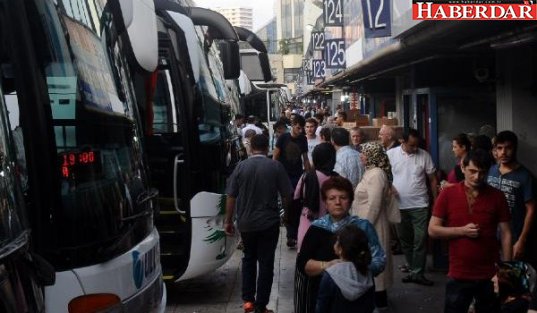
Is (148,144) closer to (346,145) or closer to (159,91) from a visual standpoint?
(159,91)

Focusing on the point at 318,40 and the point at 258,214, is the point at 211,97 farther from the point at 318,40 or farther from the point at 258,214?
the point at 318,40

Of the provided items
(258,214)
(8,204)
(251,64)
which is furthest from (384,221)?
(251,64)

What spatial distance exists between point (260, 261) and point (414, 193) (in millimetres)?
1967

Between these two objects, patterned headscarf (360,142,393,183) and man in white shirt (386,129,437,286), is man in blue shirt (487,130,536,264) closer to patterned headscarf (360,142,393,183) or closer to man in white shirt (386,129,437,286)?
patterned headscarf (360,142,393,183)

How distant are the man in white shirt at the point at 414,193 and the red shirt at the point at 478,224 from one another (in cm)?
295

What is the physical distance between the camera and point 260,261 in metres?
7.35

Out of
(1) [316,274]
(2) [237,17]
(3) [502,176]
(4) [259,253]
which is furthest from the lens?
(2) [237,17]

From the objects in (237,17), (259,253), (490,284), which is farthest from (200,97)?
(237,17)

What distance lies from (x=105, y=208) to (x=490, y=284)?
2.67m

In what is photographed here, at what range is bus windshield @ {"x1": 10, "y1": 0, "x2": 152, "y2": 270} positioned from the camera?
4059 millimetres

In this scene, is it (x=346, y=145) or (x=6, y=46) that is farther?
(x=346, y=145)

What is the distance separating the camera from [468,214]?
17.5 ft

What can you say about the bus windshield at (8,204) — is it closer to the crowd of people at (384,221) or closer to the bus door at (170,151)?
the crowd of people at (384,221)

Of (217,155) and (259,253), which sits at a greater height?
(217,155)
